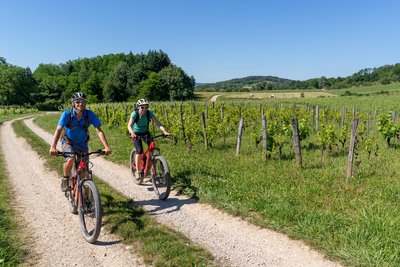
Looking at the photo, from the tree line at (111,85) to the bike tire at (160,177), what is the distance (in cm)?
6179

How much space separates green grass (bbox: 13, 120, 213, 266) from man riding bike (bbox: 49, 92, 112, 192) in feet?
4.05

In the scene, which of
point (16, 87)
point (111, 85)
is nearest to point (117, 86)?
point (111, 85)

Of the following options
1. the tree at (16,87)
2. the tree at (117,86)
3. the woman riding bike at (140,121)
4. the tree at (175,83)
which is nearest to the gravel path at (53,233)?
the woman riding bike at (140,121)

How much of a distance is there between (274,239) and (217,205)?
1.58 m

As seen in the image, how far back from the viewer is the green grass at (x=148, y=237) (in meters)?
4.21

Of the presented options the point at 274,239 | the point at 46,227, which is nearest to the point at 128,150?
the point at 46,227

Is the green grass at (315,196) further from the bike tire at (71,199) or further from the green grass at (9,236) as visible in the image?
the green grass at (9,236)

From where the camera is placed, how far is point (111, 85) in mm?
70188

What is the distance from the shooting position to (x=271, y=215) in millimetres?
5395

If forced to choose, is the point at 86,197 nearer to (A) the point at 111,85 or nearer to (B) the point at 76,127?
(B) the point at 76,127

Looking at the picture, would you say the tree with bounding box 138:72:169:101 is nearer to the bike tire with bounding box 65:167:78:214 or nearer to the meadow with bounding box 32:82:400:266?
the meadow with bounding box 32:82:400:266

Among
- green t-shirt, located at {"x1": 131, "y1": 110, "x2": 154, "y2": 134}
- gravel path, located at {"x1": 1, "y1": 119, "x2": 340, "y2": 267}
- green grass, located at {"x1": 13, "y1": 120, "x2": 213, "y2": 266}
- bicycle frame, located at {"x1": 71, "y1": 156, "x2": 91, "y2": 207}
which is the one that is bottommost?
gravel path, located at {"x1": 1, "y1": 119, "x2": 340, "y2": 267}

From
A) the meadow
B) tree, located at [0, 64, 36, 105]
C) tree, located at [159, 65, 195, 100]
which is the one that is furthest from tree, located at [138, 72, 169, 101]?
the meadow

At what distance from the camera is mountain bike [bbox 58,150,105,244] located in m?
4.67
